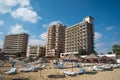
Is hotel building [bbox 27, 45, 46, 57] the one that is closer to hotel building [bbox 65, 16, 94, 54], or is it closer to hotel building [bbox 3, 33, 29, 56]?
hotel building [bbox 3, 33, 29, 56]

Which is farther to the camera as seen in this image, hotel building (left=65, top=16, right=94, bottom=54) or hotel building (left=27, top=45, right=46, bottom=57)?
hotel building (left=27, top=45, right=46, bottom=57)

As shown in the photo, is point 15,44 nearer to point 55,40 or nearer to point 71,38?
point 55,40

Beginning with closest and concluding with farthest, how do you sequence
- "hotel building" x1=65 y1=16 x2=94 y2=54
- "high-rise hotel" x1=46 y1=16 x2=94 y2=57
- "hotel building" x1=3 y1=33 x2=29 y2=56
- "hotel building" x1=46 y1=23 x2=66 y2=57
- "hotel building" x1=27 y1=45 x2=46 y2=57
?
"hotel building" x1=65 y1=16 x2=94 y2=54 < "high-rise hotel" x1=46 y1=16 x2=94 y2=57 < "hotel building" x1=46 y1=23 x2=66 y2=57 < "hotel building" x1=27 y1=45 x2=46 y2=57 < "hotel building" x1=3 y1=33 x2=29 y2=56

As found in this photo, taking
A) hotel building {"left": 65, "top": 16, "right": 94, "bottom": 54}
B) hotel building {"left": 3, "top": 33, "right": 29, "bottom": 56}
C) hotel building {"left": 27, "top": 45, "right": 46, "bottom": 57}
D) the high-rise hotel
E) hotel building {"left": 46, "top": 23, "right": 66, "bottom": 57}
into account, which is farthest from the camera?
hotel building {"left": 3, "top": 33, "right": 29, "bottom": 56}

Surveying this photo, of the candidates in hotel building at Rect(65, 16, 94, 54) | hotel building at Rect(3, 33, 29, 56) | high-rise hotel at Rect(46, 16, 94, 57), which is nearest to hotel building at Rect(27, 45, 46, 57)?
hotel building at Rect(3, 33, 29, 56)

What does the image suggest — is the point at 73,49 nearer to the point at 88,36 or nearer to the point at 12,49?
the point at 88,36

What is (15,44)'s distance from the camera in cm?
10881

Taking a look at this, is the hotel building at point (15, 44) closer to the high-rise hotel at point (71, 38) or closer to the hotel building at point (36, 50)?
the hotel building at point (36, 50)

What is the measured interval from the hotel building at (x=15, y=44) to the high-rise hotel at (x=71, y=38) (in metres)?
30.6

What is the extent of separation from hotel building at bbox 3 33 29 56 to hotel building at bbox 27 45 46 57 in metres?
6.27

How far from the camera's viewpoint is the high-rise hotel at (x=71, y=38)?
229 feet

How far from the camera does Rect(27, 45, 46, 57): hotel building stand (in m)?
96.1

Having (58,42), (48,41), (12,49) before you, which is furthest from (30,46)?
(58,42)

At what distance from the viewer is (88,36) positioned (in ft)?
228
